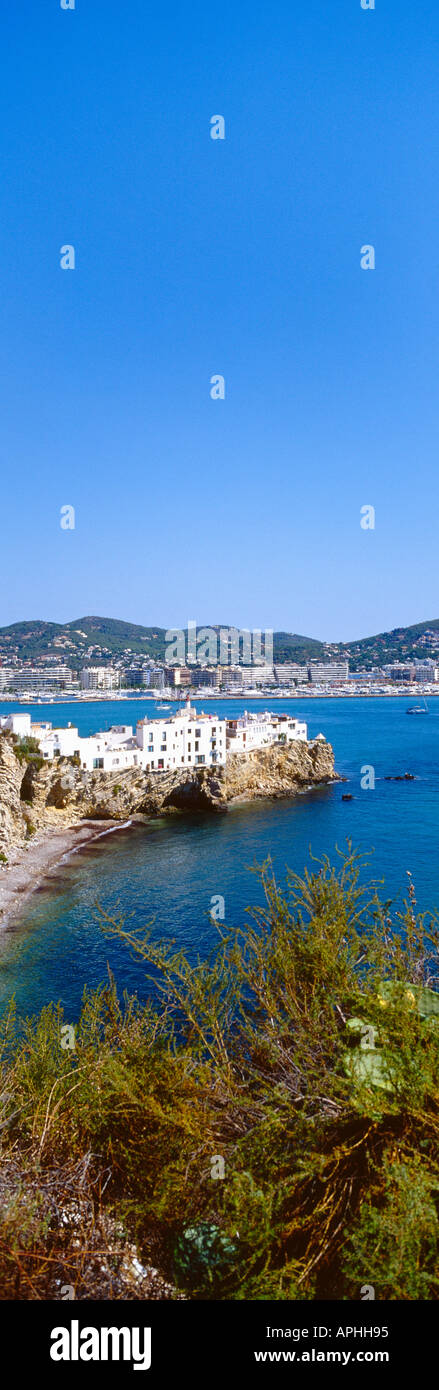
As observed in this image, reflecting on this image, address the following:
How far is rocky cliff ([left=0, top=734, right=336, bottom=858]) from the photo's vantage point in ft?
76.5

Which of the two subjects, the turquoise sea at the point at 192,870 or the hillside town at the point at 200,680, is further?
the hillside town at the point at 200,680

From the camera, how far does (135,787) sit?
28.6 meters

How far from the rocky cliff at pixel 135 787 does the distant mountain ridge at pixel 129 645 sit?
85.3 metres

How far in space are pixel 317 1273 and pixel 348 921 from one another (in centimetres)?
253

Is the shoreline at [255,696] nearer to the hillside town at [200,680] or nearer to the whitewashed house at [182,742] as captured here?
the hillside town at [200,680]

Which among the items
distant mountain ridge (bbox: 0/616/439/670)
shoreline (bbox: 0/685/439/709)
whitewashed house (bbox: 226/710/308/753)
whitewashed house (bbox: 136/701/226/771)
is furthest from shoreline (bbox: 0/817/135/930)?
distant mountain ridge (bbox: 0/616/439/670)

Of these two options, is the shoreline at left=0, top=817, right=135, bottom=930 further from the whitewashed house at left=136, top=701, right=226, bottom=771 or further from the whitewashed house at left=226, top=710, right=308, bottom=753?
the whitewashed house at left=226, top=710, right=308, bottom=753

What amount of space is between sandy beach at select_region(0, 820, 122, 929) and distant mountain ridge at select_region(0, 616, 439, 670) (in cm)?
9066

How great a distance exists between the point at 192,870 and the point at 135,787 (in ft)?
31.6

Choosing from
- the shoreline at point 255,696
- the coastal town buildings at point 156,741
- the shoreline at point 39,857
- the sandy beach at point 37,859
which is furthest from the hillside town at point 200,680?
the sandy beach at point 37,859

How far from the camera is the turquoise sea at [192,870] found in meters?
13.2

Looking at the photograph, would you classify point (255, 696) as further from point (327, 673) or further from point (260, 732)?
point (260, 732)
